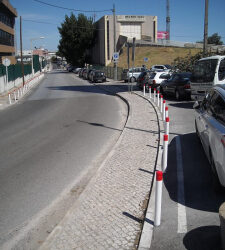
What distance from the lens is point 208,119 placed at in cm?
609

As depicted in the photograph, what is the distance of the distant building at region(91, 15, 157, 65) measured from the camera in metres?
62.6

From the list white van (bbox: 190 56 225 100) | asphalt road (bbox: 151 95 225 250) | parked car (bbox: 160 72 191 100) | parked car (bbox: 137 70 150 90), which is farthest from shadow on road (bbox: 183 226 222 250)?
parked car (bbox: 137 70 150 90)

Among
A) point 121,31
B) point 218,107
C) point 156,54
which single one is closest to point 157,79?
point 218,107

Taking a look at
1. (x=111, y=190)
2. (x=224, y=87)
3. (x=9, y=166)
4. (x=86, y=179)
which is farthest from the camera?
(x=9, y=166)

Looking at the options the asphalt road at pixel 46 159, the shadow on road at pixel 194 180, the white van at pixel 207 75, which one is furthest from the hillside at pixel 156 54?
the shadow on road at pixel 194 180

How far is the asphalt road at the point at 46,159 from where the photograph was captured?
5.21 m

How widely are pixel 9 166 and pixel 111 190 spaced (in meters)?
2.97

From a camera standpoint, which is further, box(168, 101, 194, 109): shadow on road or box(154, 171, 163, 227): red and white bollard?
box(168, 101, 194, 109): shadow on road

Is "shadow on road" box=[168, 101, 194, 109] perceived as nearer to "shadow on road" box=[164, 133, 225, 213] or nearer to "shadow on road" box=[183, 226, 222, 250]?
"shadow on road" box=[164, 133, 225, 213]

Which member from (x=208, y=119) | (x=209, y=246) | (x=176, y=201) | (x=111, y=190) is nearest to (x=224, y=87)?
(x=208, y=119)

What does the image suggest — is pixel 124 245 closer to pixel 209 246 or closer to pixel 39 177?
pixel 209 246

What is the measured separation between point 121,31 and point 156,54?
10.5 m

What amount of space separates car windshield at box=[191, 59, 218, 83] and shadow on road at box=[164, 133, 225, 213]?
5.94m

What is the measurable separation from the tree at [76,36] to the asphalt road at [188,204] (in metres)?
68.8
